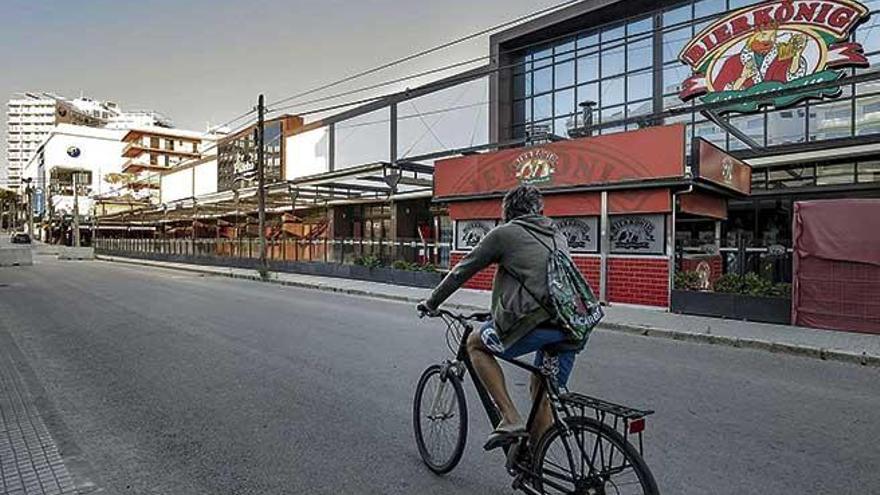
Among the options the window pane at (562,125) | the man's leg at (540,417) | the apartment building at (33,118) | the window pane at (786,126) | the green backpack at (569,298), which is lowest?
the man's leg at (540,417)

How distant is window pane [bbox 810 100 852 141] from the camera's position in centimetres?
1753

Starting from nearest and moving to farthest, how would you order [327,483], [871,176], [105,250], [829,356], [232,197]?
[327,483] < [829,356] < [871,176] < [232,197] < [105,250]

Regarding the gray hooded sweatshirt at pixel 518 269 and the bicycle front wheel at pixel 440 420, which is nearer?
the gray hooded sweatshirt at pixel 518 269

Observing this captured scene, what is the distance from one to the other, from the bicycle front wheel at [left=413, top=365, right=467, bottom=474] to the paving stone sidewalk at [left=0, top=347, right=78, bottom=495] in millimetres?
2260

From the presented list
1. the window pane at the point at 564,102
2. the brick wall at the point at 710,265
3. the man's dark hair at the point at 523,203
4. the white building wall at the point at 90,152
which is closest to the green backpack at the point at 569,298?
the man's dark hair at the point at 523,203

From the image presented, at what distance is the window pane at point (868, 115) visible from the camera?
55.8 ft

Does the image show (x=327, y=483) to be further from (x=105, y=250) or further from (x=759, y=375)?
(x=105, y=250)

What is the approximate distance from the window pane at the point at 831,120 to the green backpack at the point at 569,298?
58.3 feet

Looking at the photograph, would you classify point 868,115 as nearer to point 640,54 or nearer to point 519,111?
point 640,54

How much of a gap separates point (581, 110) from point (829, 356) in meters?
16.0

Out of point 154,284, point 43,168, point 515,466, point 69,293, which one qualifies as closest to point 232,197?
point 154,284

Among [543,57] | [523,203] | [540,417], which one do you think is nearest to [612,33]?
[543,57]

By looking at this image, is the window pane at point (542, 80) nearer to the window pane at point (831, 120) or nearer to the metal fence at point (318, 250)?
the metal fence at point (318, 250)

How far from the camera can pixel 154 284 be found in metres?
21.1
